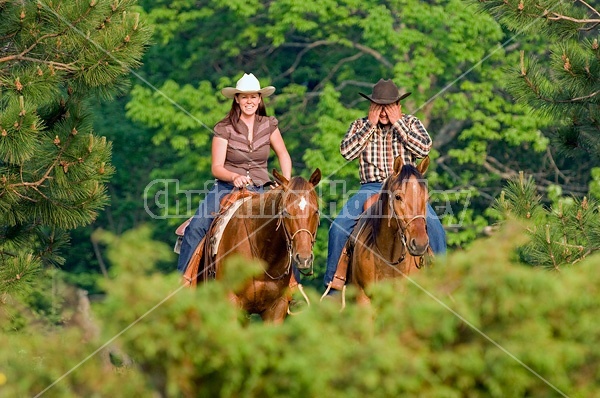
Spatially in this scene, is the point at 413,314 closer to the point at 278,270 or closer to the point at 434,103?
the point at 278,270

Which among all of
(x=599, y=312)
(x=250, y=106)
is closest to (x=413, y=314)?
(x=599, y=312)

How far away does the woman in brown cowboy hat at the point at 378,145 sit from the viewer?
43.5ft

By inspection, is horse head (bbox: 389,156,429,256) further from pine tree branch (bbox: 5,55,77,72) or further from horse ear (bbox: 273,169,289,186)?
pine tree branch (bbox: 5,55,77,72)

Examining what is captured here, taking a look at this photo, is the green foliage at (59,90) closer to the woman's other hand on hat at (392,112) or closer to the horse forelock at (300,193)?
the woman's other hand on hat at (392,112)

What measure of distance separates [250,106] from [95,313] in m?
7.67

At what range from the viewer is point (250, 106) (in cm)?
1370

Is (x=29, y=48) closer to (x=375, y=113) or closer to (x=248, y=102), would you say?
(x=248, y=102)

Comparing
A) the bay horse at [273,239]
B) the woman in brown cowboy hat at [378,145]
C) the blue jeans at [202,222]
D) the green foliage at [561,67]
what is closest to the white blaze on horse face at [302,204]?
the bay horse at [273,239]

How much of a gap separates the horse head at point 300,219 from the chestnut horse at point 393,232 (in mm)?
629

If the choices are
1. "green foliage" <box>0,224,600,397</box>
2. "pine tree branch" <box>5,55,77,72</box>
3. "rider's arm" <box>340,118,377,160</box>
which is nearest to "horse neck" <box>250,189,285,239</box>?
"rider's arm" <box>340,118,377,160</box>

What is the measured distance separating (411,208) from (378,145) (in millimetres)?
1940

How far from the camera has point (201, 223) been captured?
1335 centimetres

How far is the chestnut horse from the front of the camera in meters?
11.6

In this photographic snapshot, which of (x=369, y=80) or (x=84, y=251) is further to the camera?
(x=84, y=251)
